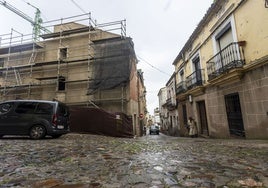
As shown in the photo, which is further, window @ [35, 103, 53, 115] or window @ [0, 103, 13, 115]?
window @ [0, 103, 13, 115]

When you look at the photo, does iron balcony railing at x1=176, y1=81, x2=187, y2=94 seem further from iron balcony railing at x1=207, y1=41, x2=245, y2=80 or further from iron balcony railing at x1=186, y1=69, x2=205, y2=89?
iron balcony railing at x1=207, y1=41, x2=245, y2=80

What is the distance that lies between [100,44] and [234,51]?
9.72 m

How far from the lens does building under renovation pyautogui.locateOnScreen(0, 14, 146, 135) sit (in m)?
13.2

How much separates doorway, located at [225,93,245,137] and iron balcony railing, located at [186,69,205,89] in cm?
246

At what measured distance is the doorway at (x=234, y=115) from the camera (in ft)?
24.0

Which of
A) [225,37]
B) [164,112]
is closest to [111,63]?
[225,37]

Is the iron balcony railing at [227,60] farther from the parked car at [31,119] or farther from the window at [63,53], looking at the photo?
the window at [63,53]

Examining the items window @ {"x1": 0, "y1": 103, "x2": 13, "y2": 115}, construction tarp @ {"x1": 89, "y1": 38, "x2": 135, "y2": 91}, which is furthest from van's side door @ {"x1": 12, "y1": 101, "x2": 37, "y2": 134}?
construction tarp @ {"x1": 89, "y1": 38, "x2": 135, "y2": 91}

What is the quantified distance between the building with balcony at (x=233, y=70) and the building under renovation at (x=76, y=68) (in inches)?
200

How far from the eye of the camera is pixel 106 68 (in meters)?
13.3

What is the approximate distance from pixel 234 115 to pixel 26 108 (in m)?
8.67

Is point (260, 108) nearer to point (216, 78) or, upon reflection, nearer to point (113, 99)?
point (216, 78)

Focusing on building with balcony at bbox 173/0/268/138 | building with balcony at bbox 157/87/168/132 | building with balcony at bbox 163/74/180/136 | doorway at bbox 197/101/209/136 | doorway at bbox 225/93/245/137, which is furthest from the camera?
building with balcony at bbox 157/87/168/132

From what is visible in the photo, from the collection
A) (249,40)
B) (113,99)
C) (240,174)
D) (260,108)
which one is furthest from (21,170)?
(113,99)
